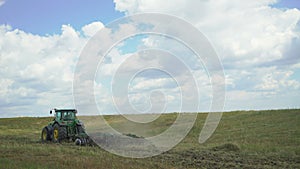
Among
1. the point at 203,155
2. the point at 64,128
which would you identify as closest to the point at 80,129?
the point at 64,128

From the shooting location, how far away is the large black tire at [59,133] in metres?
24.4

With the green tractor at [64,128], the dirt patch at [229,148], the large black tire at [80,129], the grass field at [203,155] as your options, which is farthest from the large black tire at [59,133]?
the dirt patch at [229,148]

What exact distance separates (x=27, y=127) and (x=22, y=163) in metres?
32.6

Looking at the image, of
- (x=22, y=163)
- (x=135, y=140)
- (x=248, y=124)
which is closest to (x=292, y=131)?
(x=248, y=124)

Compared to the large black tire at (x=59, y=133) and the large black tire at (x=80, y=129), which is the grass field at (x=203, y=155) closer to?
the large black tire at (x=80, y=129)

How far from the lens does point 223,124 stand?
33938 mm

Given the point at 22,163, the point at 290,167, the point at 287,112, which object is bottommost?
the point at 290,167

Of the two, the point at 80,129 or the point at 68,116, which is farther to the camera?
Answer: the point at 68,116

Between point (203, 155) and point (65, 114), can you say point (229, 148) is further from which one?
point (65, 114)

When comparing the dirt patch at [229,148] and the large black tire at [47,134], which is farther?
the large black tire at [47,134]

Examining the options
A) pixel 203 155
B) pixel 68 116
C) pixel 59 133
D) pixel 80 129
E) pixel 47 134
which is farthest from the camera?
pixel 47 134

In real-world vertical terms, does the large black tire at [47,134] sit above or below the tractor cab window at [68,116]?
below

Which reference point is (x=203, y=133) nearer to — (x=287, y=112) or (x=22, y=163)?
(x=287, y=112)

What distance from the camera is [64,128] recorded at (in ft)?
81.0
